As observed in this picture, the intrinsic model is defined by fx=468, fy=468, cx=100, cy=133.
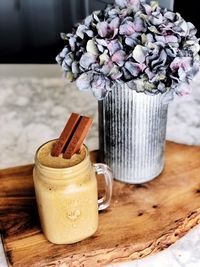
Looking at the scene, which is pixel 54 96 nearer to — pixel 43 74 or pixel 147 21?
pixel 43 74

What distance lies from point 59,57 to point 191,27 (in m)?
0.23

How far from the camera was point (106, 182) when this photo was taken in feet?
2.65

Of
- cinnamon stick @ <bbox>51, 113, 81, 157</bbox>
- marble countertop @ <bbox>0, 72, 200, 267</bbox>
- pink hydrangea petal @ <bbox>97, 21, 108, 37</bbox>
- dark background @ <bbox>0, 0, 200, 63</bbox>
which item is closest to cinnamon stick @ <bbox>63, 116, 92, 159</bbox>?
cinnamon stick @ <bbox>51, 113, 81, 157</bbox>

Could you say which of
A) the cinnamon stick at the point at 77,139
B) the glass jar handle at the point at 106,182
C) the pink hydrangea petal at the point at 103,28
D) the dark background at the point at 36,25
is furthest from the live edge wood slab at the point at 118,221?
the dark background at the point at 36,25

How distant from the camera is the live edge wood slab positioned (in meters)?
0.76

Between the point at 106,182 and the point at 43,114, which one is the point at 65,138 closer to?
the point at 106,182

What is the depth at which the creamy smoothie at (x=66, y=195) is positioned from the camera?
72cm

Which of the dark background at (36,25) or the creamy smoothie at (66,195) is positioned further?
the dark background at (36,25)

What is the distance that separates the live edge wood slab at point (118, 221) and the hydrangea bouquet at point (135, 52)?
0.69 feet

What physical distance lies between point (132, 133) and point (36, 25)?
0.76 m

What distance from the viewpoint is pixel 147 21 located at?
746mm

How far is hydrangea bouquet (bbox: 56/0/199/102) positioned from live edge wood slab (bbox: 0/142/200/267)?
0.21m

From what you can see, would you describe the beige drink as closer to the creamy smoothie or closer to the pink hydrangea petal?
the creamy smoothie

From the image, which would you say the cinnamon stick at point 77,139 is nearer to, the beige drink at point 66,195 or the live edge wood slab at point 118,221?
the beige drink at point 66,195
